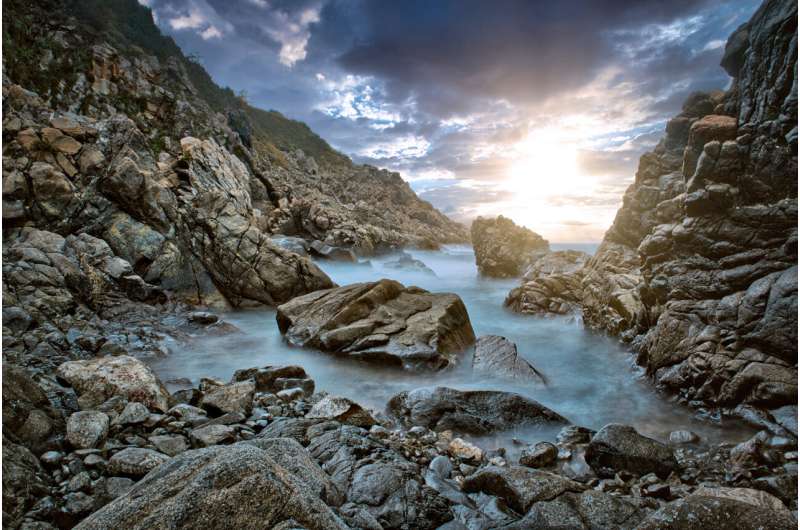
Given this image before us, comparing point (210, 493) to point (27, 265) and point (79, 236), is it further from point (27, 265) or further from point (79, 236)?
point (79, 236)

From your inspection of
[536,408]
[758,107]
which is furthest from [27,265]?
[758,107]

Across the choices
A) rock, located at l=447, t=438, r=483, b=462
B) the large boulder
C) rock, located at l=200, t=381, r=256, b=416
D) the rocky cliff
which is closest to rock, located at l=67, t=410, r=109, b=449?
rock, located at l=200, t=381, r=256, b=416

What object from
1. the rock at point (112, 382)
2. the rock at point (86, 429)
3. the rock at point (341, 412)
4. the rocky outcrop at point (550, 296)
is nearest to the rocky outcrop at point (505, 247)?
the rocky outcrop at point (550, 296)

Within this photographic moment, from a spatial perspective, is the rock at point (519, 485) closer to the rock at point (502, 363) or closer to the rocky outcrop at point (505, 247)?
the rock at point (502, 363)

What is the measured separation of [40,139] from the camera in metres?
15.7

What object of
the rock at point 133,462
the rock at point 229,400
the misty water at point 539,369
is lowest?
the misty water at point 539,369

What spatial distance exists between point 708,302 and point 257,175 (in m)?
46.0

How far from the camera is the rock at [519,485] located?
5.01 m

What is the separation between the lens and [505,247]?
3853cm

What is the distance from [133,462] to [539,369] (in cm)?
1162

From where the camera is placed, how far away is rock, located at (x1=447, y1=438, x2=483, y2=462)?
6855mm

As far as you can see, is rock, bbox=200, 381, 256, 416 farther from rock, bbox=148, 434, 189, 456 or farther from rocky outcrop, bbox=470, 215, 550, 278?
rocky outcrop, bbox=470, 215, 550, 278

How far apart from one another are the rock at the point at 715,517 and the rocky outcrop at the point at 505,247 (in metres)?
34.4

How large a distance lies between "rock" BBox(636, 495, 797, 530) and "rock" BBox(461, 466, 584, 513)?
161cm
